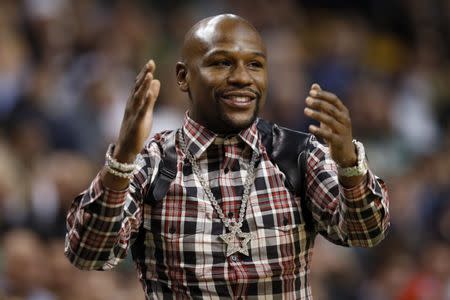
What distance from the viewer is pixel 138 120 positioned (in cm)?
259

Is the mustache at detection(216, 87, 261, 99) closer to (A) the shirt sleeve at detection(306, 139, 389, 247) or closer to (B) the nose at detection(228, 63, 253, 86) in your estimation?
(B) the nose at detection(228, 63, 253, 86)

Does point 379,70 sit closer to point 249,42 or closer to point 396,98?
point 396,98

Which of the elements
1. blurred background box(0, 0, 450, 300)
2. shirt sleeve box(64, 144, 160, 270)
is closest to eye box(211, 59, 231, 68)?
shirt sleeve box(64, 144, 160, 270)

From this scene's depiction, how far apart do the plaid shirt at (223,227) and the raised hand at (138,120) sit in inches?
6.6

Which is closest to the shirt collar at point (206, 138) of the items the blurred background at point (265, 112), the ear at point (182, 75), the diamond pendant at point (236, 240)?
the ear at point (182, 75)

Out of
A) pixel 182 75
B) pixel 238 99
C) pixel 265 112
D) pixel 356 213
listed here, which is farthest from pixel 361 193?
pixel 265 112

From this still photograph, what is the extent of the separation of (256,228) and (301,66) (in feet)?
13.8

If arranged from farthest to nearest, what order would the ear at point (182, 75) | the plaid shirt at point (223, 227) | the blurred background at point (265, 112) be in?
the blurred background at point (265, 112), the ear at point (182, 75), the plaid shirt at point (223, 227)

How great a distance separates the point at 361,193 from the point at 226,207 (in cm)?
37

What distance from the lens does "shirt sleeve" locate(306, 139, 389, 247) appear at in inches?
104

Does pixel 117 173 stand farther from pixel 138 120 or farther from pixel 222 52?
pixel 222 52

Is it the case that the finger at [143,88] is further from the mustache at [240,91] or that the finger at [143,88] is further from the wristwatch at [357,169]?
the wristwatch at [357,169]

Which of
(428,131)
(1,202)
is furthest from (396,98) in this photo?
(1,202)

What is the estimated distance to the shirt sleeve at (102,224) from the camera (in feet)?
8.60
